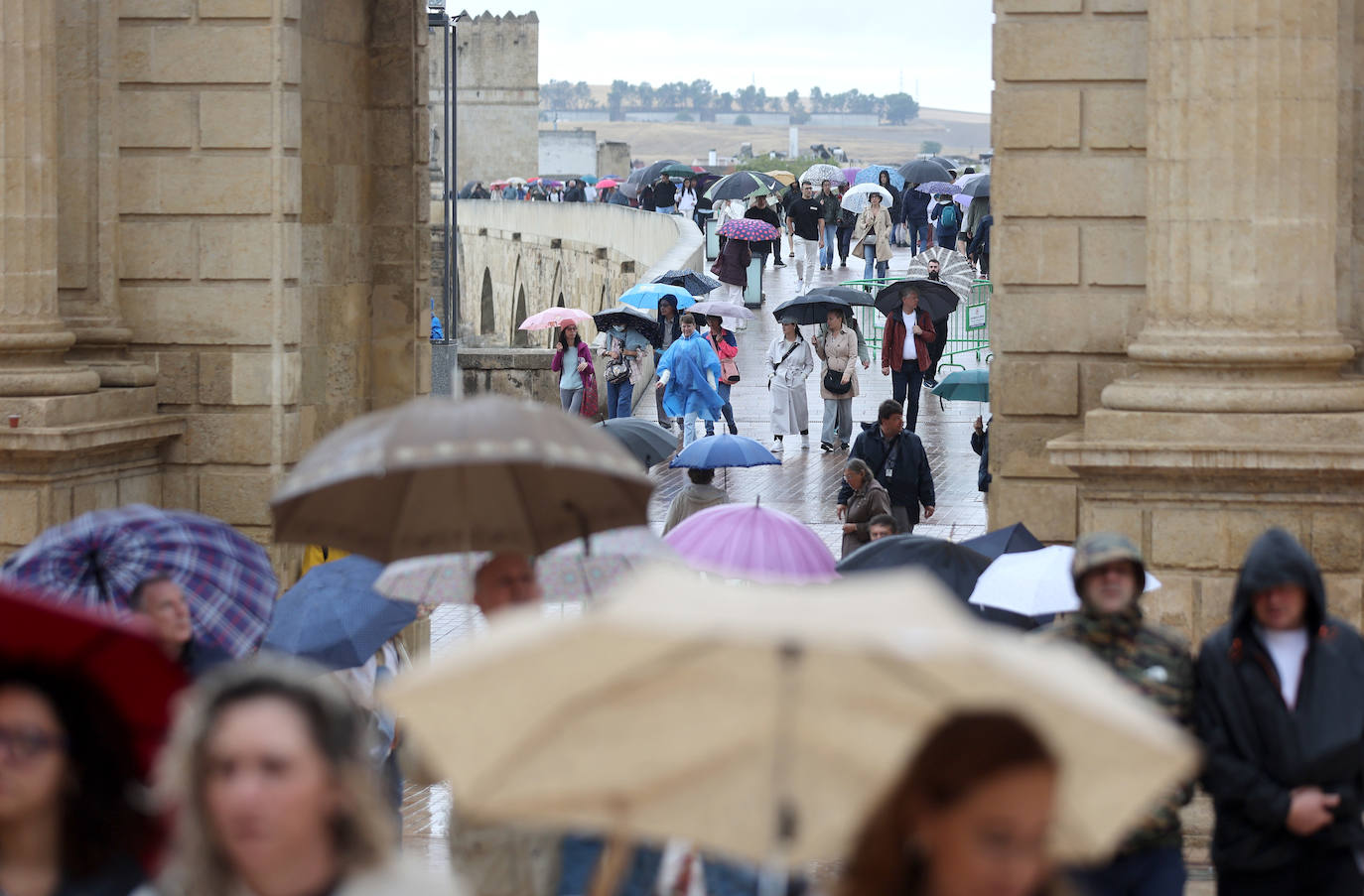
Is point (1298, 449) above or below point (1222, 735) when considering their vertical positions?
above

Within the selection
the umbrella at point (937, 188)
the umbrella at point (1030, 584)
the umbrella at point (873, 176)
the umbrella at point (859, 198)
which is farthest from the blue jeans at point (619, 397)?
the umbrella at point (873, 176)

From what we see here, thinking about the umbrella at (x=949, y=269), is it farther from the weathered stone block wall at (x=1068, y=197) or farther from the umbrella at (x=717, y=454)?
the weathered stone block wall at (x=1068, y=197)

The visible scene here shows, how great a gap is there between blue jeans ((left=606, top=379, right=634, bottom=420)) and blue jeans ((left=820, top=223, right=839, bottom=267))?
1658 cm

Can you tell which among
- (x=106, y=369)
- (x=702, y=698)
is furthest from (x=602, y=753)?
(x=106, y=369)

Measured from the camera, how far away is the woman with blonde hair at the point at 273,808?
3357mm

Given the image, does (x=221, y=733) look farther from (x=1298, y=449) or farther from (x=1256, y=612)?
(x=1298, y=449)

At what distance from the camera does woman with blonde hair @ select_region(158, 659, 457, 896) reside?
3357 mm

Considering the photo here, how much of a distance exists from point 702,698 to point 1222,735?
3.58 meters

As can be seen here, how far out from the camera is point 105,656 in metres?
4.03

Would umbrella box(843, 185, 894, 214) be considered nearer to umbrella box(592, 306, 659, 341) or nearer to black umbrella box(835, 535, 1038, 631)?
umbrella box(592, 306, 659, 341)

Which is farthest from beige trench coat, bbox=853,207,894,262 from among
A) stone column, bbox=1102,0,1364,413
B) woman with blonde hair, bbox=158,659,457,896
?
woman with blonde hair, bbox=158,659,457,896

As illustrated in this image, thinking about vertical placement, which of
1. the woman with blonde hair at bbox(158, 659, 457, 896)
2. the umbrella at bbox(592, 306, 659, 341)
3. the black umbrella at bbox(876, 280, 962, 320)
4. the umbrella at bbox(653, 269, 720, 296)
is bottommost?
the woman with blonde hair at bbox(158, 659, 457, 896)

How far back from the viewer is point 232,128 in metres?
11.8

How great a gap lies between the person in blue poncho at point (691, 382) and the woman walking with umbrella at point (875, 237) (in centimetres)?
1268
